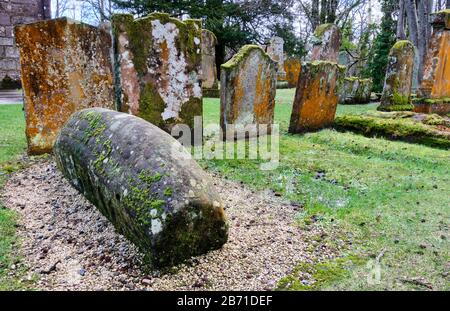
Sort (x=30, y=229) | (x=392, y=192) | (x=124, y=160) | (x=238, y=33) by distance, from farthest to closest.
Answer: (x=238, y=33), (x=392, y=192), (x=30, y=229), (x=124, y=160)

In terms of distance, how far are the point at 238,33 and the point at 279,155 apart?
51.2 ft

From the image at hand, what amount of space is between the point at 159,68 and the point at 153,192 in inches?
154

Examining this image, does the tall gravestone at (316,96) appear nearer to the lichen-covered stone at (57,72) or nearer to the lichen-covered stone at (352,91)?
the lichen-covered stone at (57,72)

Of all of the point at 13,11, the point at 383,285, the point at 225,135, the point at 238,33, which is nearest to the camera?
the point at 383,285

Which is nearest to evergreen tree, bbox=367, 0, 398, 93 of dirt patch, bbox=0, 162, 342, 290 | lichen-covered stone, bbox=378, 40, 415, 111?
lichen-covered stone, bbox=378, 40, 415, 111

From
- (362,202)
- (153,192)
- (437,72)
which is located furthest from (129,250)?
(437,72)

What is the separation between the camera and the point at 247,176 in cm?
495

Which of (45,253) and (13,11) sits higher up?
(13,11)

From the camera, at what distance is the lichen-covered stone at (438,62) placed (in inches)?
391

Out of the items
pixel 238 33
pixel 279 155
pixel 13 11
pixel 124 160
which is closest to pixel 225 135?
pixel 279 155

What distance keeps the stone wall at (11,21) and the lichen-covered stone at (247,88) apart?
1153cm

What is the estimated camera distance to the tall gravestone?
Result: 7.32 metres

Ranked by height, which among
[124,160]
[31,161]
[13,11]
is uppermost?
[13,11]

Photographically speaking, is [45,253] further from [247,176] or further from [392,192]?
[392,192]
